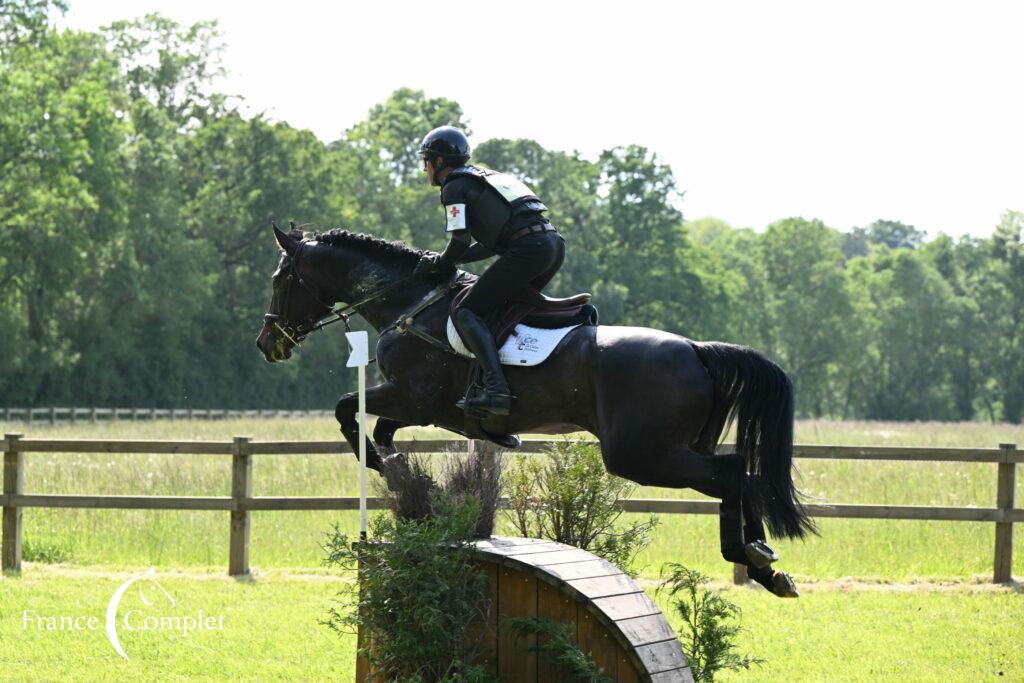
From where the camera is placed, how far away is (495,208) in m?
6.20

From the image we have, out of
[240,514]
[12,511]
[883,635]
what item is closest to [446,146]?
[883,635]

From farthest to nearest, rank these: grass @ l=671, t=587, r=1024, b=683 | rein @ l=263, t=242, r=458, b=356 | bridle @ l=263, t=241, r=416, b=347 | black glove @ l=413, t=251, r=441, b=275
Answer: grass @ l=671, t=587, r=1024, b=683
bridle @ l=263, t=241, r=416, b=347
rein @ l=263, t=242, r=458, b=356
black glove @ l=413, t=251, r=441, b=275

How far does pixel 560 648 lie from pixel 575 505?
2.20 metres

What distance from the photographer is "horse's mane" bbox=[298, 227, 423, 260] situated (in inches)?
272

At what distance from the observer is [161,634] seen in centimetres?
819

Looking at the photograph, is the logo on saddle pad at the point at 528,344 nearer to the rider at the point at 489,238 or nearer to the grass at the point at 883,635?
the rider at the point at 489,238

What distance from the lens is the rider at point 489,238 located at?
6.03 m

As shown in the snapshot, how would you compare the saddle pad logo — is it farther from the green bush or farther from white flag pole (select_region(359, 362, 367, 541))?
the green bush

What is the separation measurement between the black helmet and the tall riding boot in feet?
2.83

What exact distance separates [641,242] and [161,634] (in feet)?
165

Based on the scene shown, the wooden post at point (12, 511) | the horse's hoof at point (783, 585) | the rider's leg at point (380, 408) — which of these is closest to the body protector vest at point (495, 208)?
the rider's leg at point (380, 408)

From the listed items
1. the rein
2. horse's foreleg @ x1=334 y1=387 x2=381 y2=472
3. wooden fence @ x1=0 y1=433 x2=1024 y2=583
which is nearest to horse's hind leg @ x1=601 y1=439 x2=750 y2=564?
horse's foreleg @ x1=334 y1=387 x2=381 y2=472

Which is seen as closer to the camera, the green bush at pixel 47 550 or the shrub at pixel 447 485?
the shrub at pixel 447 485

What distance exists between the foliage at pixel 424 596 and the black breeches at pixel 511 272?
1.20m
